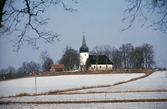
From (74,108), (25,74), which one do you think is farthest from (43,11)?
(25,74)

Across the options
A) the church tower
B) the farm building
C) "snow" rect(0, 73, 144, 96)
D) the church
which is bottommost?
"snow" rect(0, 73, 144, 96)

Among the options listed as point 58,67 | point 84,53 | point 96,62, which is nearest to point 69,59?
point 58,67

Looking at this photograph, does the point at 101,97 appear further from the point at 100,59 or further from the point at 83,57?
the point at 83,57

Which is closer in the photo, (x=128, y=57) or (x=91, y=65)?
(x=128, y=57)

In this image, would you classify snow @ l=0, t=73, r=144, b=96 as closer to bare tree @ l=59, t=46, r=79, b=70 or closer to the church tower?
bare tree @ l=59, t=46, r=79, b=70

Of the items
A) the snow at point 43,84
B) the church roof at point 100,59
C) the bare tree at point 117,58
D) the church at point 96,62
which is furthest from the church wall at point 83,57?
the snow at point 43,84

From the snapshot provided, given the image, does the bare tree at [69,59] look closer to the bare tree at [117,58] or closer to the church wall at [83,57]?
the church wall at [83,57]

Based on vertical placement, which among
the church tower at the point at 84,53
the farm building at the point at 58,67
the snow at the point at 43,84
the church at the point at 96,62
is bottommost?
the snow at the point at 43,84

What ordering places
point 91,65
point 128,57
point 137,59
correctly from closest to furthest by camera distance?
point 137,59
point 128,57
point 91,65

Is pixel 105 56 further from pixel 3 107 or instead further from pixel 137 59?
pixel 3 107

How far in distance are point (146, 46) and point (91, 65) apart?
87.2 ft

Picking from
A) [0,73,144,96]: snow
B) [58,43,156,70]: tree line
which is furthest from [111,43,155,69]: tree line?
[0,73,144,96]: snow

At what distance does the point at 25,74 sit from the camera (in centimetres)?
5131

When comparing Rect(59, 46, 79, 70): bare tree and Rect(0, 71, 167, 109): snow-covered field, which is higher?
Rect(59, 46, 79, 70): bare tree
